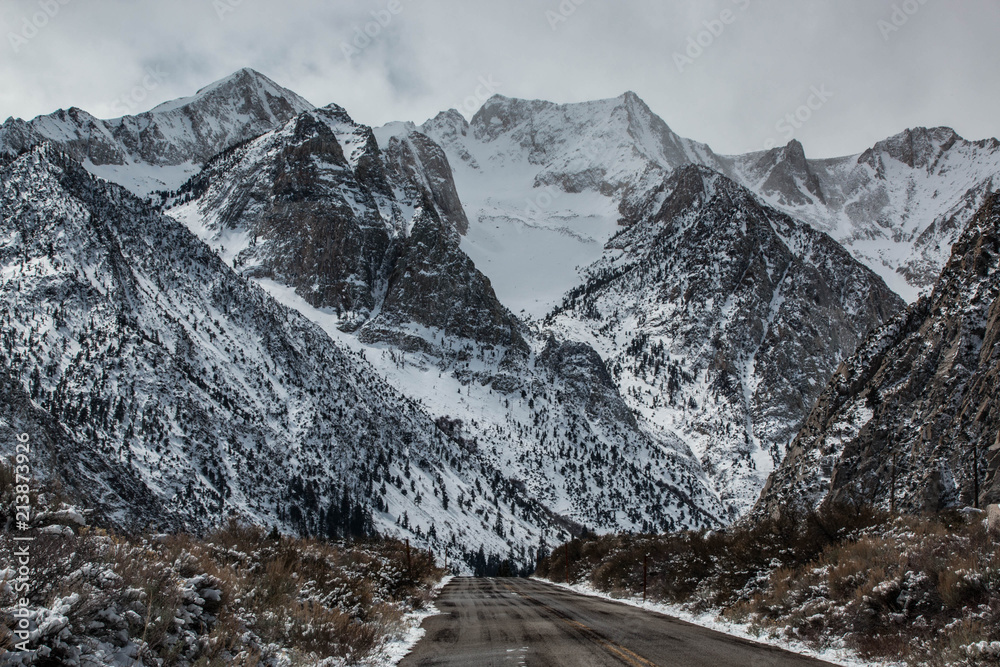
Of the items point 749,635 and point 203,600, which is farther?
point 749,635

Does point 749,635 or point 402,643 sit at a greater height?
point 749,635

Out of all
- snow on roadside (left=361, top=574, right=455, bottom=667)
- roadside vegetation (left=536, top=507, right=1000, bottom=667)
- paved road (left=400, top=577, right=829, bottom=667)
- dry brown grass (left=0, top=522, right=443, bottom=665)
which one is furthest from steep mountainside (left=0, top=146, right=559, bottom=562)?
roadside vegetation (left=536, top=507, right=1000, bottom=667)

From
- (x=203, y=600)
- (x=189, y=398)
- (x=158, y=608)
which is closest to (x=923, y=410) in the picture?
(x=203, y=600)

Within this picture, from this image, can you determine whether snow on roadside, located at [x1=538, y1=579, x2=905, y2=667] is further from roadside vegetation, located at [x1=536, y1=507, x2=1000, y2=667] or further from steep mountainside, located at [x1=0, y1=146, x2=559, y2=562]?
steep mountainside, located at [x1=0, y1=146, x2=559, y2=562]

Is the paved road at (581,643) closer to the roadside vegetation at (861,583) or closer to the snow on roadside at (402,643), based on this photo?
the snow on roadside at (402,643)

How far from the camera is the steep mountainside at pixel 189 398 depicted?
75312mm

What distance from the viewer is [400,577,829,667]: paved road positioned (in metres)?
10.4

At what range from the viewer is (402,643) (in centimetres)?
1340

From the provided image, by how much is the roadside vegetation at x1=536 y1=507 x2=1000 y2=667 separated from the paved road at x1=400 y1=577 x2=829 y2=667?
1.56 meters

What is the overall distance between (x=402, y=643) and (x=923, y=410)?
26931 mm

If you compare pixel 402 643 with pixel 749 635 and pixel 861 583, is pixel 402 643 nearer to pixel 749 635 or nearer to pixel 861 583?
pixel 749 635

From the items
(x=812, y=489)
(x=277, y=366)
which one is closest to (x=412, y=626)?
(x=812, y=489)

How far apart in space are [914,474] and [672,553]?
1032 cm

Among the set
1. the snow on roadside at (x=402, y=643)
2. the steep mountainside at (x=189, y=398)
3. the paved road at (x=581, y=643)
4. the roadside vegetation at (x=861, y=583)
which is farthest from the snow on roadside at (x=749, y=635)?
the steep mountainside at (x=189, y=398)
